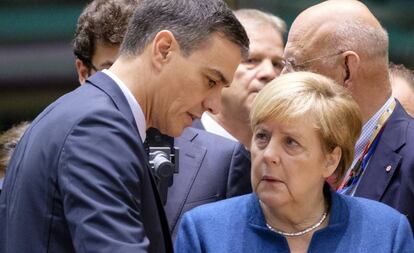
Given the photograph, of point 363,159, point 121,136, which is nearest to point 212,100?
point 121,136

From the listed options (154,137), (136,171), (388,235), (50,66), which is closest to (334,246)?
(388,235)

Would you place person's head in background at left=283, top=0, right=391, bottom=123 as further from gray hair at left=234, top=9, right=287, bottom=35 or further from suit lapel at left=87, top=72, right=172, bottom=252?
suit lapel at left=87, top=72, right=172, bottom=252

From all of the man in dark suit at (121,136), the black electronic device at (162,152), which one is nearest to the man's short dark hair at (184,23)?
the man in dark suit at (121,136)

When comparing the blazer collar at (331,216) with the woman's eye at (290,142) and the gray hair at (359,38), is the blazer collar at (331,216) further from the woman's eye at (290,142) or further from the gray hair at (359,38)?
the gray hair at (359,38)

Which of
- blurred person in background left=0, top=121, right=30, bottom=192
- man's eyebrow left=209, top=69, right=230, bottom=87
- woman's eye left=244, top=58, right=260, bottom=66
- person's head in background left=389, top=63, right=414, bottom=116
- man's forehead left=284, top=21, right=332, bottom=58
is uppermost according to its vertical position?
man's eyebrow left=209, top=69, right=230, bottom=87

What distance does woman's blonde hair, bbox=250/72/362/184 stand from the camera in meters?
3.20

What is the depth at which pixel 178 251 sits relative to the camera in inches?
125

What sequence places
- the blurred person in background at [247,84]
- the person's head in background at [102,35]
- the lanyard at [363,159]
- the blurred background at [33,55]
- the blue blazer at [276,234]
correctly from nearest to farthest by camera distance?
1. the blue blazer at [276,234]
2. the lanyard at [363,159]
3. the person's head in background at [102,35]
4. the blurred person in background at [247,84]
5. the blurred background at [33,55]

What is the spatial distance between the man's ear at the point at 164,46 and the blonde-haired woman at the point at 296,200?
0.55 metres

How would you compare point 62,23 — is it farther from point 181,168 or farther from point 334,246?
point 334,246

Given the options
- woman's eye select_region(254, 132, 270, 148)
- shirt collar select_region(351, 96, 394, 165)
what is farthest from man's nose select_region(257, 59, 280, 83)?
woman's eye select_region(254, 132, 270, 148)

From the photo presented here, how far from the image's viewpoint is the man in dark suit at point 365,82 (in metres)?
3.64

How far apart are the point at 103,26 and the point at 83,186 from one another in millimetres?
1577

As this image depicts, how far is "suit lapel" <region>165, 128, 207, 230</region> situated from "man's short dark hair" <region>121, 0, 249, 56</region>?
0.96 meters
